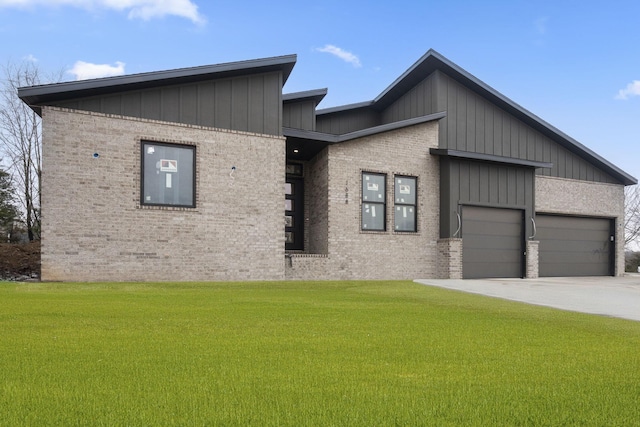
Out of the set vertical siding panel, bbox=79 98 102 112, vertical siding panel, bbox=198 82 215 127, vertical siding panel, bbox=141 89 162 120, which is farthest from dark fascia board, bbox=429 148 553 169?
vertical siding panel, bbox=79 98 102 112

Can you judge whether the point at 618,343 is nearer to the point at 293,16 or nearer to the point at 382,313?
the point at 382,313

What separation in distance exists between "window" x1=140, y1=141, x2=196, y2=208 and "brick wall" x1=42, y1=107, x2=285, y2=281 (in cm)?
20

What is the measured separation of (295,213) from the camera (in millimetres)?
16109

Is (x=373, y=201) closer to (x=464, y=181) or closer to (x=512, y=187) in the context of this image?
(x=464, y=181)

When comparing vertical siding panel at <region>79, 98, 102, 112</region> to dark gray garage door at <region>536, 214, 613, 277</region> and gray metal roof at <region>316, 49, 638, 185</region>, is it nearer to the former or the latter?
gray metal roof at <region>316, 49, 638, 185</region>

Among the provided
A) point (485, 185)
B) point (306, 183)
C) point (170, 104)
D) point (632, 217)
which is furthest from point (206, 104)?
point (632, 217)

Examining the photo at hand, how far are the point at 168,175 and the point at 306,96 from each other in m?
6.07

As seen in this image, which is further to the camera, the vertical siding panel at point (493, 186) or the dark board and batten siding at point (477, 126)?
the dark board and batten siding at point (477, 126)

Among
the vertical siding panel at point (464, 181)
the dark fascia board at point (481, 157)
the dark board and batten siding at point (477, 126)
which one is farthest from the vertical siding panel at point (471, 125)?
the vertical siding panel at point (464, 181)

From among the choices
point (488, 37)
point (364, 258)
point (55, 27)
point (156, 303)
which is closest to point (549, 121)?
point (488, 37)

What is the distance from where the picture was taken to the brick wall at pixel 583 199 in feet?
59.7

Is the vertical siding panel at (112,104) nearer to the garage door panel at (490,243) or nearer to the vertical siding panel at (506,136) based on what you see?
the garage door panel at (490,243)

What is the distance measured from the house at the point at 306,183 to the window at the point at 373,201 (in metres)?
0.05

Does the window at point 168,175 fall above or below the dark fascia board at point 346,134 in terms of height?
below
